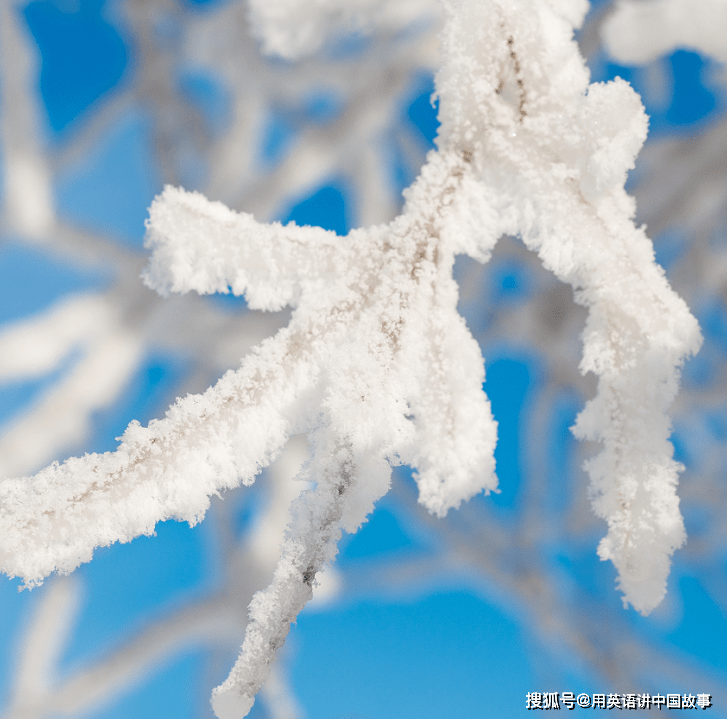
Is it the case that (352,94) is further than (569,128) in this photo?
Yes

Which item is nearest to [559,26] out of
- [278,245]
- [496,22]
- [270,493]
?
[496,22]

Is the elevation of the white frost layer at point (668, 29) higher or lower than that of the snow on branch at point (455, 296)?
higher

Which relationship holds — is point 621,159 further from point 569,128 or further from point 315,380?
point 315,380

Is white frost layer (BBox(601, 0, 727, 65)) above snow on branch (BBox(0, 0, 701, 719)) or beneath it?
above

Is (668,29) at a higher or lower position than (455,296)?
higher
